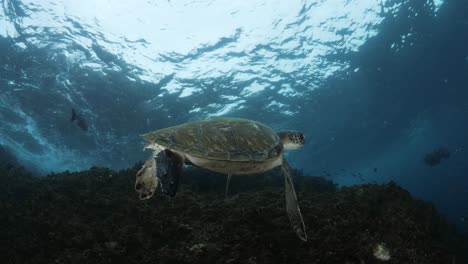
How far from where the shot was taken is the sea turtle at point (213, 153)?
12.4ft

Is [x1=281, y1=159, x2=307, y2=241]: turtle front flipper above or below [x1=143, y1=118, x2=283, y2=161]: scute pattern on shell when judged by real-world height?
below

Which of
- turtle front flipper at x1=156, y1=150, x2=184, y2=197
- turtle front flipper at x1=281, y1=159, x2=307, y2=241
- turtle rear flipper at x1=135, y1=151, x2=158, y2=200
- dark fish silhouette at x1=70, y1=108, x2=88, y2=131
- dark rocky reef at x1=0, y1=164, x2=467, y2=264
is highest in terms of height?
turtle front flipper at x1=156, y1=150, x2=184, y2=197

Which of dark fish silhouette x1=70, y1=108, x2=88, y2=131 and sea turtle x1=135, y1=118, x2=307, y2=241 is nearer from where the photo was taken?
sea turtle x1=135, y1=118, x2=307, y2=241

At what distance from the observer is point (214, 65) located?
1647 centimetres

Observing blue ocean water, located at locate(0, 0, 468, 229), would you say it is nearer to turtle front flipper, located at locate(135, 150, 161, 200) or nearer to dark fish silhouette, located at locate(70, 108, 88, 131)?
dark fish silhouette, located at locate(70, 108, 88, 131)

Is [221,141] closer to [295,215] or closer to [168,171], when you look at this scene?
[168,171]

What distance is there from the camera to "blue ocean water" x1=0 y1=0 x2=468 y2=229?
544 inches

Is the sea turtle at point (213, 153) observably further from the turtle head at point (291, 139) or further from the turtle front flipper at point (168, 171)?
the turtle head at point (291, 139)

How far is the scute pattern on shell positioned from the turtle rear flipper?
16.4 inches

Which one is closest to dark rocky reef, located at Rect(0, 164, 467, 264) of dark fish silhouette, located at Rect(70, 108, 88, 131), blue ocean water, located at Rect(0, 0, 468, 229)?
dark fish silhouette, located at Rect(70, 108, 88, 131)

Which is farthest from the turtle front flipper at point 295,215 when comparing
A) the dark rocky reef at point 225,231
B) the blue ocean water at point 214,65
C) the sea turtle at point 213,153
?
the blue ocean water at point 214,65

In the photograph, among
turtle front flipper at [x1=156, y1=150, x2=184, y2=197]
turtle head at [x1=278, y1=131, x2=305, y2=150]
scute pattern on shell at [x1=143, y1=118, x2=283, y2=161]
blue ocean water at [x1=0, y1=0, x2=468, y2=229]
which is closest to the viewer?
turtle front flipper at [x1=156, y1=150, x2=184, y2=197]

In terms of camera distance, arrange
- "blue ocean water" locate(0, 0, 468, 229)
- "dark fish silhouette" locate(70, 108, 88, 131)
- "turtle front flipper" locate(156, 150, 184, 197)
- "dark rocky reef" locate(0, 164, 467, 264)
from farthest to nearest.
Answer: "blue ocean water" locate(0, 0, 468, 229) < "dark fish silhouette" locate(70, 108, 88, 131) < "dark rocky reef" locate(0, 164, 467, 264) < "turtle front flipper" locate(156, 150, 184, 197)

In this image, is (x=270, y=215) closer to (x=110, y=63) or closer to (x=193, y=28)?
(x=193, y=28)
